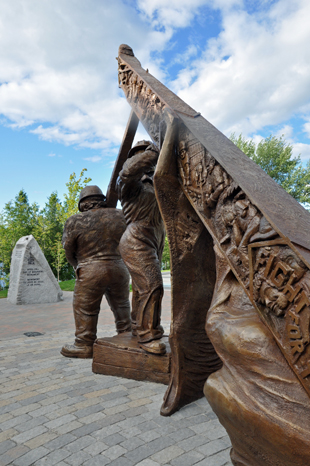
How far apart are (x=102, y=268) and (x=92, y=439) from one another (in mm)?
2592

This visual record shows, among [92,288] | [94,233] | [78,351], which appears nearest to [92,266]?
[92,288]

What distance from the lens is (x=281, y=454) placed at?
1711 millimetres

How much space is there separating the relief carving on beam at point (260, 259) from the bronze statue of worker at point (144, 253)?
1795mm

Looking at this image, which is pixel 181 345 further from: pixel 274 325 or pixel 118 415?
pixel 274 325

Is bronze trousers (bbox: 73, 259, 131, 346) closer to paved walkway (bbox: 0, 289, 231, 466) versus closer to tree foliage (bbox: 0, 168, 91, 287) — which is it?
paved walkway (bbox: 0, 289, 231, 466)

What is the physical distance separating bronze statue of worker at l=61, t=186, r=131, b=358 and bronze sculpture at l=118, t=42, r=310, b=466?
233 centimetres

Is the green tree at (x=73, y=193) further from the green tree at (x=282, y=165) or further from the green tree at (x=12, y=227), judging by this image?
the green tree at (x=282, y=165)

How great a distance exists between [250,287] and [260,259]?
0.54 ft

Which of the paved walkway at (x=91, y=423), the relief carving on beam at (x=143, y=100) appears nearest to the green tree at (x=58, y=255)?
the paved walkway at (x=91, y=423)

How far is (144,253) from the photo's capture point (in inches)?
163

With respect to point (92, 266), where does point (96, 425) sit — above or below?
below

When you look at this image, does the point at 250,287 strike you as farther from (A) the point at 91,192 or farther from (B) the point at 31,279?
(B) the point at 31,279

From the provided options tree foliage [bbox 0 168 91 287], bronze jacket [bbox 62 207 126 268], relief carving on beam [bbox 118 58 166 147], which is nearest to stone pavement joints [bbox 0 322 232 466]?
bronze jacket [bbox 62 207 126 268]

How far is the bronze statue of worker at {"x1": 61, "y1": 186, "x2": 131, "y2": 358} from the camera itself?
4.99m
